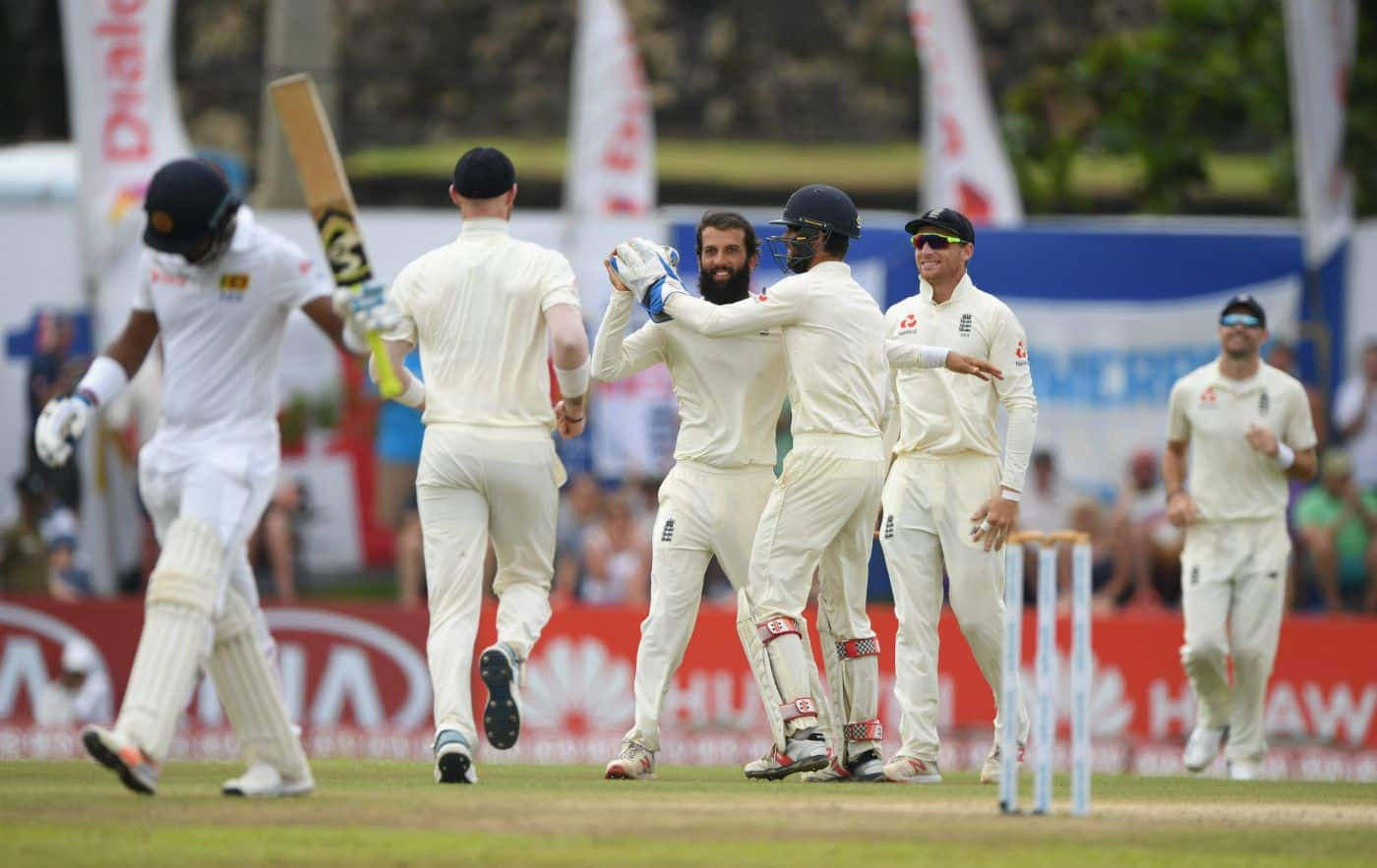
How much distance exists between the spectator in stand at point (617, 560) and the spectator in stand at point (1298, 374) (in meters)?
4.84

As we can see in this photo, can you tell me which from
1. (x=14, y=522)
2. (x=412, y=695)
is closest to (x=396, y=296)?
(x=412, y=695)

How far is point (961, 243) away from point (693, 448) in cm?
162

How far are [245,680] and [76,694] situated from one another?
9.62 m

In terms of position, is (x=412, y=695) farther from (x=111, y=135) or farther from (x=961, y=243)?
(x=961, y=243)

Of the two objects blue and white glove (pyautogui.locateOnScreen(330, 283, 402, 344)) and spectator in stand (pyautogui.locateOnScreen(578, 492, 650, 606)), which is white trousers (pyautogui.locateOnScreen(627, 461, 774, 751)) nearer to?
blue and white glove (pyautogui.locateOnScreen(330, 283, 402, 344))

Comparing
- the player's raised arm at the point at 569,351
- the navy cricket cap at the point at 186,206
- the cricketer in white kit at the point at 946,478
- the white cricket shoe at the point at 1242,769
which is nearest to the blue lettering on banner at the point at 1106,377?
the white cricket shoe at the point at 1242,769

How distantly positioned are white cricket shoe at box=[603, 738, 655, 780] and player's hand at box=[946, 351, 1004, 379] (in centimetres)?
211

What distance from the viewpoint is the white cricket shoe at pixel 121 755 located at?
7.73m

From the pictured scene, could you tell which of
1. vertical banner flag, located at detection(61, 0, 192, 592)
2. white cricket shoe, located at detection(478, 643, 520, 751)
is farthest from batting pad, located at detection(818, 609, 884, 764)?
vertical banner flag, located at detection(61, 0, 192, 592)

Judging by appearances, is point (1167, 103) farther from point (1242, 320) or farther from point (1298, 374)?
point (1242, 320)

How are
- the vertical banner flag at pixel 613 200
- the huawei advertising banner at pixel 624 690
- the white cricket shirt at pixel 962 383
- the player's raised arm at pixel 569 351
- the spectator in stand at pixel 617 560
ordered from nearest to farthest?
the player's raised arm at pixel 569 351 → the white cricket shirt at pixel 962 383 → the huawei advertising banner at pixel 624 690 → the spectator in stand at pixel 617 560 → the vertical banner flag at pixel 613 200

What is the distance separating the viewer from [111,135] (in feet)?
58.5

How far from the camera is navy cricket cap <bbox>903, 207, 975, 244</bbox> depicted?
35.3 feet

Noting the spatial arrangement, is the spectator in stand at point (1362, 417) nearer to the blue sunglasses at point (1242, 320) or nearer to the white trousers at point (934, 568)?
the blue sunglasses at point (1242, 320)
